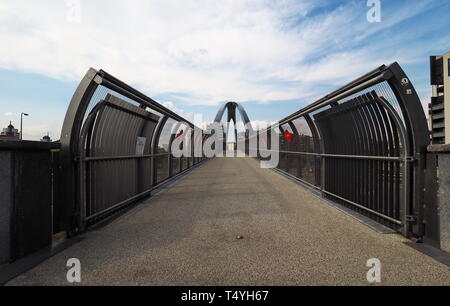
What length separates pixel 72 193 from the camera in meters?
4.02

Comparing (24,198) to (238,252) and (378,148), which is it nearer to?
(238,252)

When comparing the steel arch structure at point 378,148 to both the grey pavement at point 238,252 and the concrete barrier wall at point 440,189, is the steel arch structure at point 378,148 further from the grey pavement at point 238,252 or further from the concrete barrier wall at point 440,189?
the grey pavement at point 238,252

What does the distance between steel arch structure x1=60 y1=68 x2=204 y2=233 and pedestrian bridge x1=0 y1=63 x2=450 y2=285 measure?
20 millimetres

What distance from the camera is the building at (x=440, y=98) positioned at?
62594 millimetres

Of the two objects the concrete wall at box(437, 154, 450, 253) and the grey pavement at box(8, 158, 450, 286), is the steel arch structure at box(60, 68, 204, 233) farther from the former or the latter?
the concrete wall at box(437, 154, 450, 253)

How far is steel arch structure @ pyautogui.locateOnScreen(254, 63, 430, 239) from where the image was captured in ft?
12.5

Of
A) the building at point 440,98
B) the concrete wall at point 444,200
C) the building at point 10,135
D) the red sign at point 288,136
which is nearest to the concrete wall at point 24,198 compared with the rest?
the concrete wall at point 444,200

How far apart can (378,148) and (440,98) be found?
265ft

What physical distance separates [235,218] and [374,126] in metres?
2.71

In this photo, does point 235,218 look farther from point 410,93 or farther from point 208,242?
point 410,93

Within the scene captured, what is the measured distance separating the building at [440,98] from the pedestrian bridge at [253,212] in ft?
228

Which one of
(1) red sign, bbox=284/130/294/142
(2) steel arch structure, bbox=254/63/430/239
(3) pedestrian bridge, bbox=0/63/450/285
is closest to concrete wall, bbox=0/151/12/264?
(3) pedestrian bridge, bbox=0/63/450/285

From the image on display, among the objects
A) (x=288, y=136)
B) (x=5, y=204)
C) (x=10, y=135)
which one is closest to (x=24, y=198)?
(x=5, y=204)
